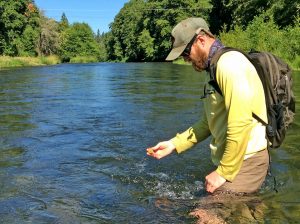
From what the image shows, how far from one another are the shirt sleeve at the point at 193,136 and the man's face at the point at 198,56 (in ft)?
2.80

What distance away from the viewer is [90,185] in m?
5.67

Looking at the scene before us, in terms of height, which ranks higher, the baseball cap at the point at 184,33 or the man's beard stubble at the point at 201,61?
the baseball cap at the point at 184,33

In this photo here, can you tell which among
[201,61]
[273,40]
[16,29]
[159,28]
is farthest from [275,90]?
[159,28]

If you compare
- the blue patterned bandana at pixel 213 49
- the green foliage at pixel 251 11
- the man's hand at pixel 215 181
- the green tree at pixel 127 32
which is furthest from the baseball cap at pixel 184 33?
the green tree at pixel 127 32

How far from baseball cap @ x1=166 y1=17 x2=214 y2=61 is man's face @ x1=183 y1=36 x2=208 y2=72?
0.26 ft

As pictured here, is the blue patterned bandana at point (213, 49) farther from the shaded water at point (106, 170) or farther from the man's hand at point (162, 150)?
the shaded water at point (106, 170)

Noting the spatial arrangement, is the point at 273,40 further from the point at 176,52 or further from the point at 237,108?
the point at 237,108

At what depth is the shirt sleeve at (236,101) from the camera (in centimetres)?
326

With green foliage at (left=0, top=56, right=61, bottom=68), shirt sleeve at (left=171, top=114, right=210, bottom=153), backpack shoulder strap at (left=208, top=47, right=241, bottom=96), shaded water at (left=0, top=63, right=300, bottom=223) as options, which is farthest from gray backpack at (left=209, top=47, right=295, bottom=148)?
green foliage at (left=0, top=56, right=61, bottom=68)

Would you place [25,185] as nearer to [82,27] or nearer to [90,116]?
[90,116]

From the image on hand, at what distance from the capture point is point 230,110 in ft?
10.9

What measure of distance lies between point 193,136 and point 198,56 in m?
1.13

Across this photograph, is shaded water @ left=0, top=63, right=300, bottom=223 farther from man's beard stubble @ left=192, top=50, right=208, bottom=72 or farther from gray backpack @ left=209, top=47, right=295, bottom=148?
man's beard stubble @ left=192, top=50, right=208, bottom=72

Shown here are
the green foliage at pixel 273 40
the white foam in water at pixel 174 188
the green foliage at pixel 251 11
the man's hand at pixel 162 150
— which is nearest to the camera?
the man's hand at pixel 162 150
